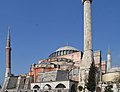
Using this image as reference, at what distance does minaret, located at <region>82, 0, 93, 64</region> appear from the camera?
98.4 feet

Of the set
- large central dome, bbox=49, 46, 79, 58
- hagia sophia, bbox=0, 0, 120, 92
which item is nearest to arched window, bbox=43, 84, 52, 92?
hagia sophia, bbox=0, 0, 120, 92

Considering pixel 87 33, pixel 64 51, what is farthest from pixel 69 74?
pixel 64 51

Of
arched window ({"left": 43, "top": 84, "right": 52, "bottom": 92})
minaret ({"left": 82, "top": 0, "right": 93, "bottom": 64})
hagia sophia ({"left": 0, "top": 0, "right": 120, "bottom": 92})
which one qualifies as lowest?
arched window ({"left": 43, "top": 84, "right": 52, "bottom": 92})

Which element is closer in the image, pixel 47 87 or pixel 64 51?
pixel 47 87

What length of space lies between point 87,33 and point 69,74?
6.79 m

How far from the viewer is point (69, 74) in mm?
35000

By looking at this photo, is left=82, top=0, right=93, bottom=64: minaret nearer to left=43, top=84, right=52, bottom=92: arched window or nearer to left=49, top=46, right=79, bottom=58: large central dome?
left=43, top=84, right=52, bottom=92: arched window

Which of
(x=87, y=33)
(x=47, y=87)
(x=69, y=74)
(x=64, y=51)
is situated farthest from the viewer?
(x=64, y=51)

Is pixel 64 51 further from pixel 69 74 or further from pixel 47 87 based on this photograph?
pixel 47 87

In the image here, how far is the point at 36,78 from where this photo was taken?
3644 centimetres

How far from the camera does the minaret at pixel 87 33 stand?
3000cm

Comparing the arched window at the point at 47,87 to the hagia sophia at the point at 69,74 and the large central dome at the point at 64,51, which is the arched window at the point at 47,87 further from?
the large central dome at the point at 64,51

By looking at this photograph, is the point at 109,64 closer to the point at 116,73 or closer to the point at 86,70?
the point at 116,73

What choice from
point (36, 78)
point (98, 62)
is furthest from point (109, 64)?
point (36, 78)
